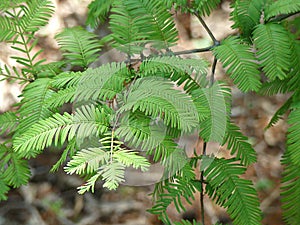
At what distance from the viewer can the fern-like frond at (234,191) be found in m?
1.38

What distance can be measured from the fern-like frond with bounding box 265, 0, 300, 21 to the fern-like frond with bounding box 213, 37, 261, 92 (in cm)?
13

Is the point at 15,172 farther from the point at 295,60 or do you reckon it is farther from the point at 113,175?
the point at 295,60

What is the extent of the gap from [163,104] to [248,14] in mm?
506

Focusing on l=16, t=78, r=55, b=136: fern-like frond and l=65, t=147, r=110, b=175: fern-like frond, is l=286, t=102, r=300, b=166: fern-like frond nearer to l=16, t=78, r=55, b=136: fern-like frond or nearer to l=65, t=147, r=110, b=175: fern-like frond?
l=65, t=147, r=110, b=175: fern-like frond

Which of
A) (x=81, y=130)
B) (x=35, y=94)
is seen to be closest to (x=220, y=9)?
(x=35, y=94)

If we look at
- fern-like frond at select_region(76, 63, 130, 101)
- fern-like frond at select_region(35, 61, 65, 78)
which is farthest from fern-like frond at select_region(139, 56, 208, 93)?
fern-like frond at select_region(35, 61, 65, 78)

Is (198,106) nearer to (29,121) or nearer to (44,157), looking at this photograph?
(29,121)

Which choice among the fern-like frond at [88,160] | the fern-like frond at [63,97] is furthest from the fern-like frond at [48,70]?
the fern-like frond at [88,160]

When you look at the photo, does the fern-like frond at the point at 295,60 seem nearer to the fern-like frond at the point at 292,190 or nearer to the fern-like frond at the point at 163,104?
the fern-like frond at the point at 292,190

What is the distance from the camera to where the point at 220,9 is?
237cm

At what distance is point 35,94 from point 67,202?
96 cm

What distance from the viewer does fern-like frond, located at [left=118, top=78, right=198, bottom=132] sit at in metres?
1.07

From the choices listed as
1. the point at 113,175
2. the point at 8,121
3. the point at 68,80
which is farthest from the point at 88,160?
the point at 8,121

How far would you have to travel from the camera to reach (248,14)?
1366 mm
